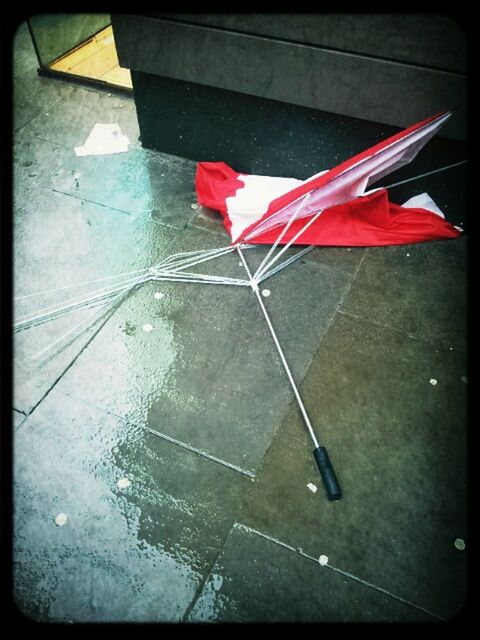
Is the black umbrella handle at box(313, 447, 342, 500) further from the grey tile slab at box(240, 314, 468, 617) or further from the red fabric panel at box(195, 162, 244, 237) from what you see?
the red fabric panel at box(195, 162, 244, 237)

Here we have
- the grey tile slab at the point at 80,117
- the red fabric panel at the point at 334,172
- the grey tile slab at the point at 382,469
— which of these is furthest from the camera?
the grey tile slab at the point at 80,117

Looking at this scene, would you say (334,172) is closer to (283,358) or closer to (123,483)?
(283,358)

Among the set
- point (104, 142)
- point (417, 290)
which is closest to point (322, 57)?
point (417, 290)

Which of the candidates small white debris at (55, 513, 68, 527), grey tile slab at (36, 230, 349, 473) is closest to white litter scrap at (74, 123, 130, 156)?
grey tile slab at (36, 230, 349, 473)

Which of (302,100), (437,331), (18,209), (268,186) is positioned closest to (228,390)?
(437,331)

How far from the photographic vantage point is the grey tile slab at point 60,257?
3.12 meters

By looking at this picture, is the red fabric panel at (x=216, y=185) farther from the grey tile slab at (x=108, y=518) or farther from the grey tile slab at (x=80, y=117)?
the grey tile slab at (x=108, y=518)

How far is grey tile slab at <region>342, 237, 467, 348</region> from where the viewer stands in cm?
329

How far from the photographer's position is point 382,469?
2660mm

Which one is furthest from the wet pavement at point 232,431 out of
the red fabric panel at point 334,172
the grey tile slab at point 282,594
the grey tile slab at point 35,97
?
the grey tile slab at point 35,97

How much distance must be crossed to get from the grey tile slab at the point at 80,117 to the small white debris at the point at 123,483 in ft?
10.4

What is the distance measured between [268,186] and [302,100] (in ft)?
2.26

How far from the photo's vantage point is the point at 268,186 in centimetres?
398

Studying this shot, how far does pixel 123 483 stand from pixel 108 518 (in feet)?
0.62
